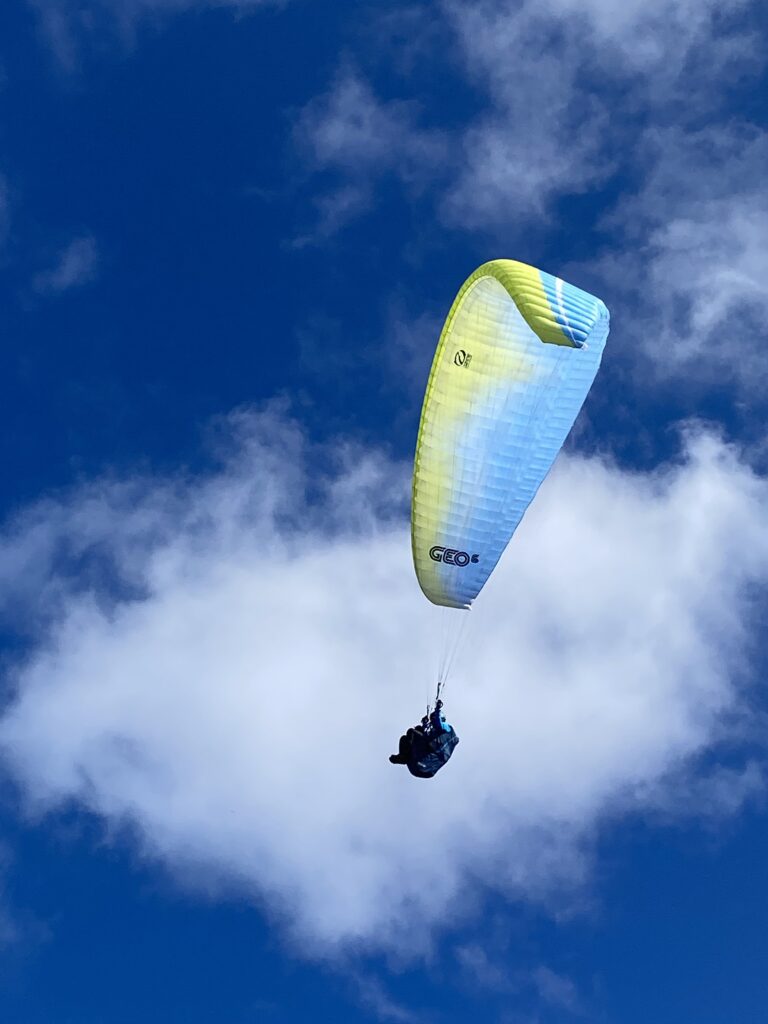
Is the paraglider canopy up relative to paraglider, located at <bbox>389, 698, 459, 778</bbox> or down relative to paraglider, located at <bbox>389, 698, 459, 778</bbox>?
up

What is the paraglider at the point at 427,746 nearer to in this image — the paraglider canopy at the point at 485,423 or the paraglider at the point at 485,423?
the paraglider at the point at 485,423

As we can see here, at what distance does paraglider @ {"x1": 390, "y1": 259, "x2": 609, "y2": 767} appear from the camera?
6159cm

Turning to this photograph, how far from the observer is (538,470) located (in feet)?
207

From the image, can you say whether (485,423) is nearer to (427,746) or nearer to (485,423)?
(485,423)

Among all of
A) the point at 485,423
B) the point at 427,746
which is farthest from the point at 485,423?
the point at 427,746

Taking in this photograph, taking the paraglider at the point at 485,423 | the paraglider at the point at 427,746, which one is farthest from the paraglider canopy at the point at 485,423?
the paraglider at the point at 427,746

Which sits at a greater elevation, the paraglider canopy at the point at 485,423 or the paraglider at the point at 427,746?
the paraglider canopy at the point at 485,423

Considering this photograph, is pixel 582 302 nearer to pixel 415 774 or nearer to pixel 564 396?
pixel 564 396

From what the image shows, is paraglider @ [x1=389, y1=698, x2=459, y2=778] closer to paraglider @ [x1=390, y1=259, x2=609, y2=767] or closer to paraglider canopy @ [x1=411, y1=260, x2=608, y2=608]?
paraglider @ [x1=390, y1=259, x2=609, y2=767]

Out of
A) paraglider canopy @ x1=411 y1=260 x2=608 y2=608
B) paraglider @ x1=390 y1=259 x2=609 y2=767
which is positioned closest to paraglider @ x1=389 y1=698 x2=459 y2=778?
paraglider @ x1=390 y1=259 x2=609 y2=767

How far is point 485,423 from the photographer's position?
62.1 meters

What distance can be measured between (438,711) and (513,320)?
14.2 meters

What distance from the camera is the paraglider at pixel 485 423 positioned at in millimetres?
61594

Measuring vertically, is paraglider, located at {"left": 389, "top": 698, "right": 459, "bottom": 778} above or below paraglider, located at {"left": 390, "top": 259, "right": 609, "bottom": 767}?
below
